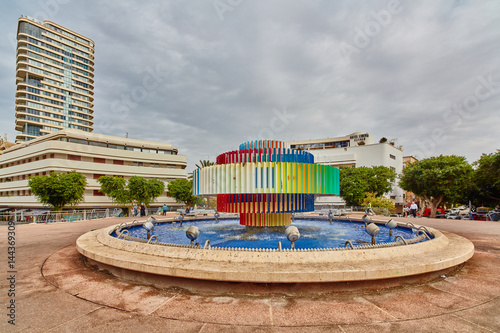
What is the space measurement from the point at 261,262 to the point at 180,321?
2026 mm

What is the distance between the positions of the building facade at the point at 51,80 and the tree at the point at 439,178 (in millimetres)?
95012

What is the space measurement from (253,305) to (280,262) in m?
1.19

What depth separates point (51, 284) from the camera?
578cm

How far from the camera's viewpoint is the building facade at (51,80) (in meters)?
76.6

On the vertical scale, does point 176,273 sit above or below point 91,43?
below

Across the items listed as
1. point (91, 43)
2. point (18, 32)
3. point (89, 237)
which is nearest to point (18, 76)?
point (18, 32)

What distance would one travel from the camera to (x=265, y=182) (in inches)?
409

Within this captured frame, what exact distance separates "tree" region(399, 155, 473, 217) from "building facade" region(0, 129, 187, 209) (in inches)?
1810

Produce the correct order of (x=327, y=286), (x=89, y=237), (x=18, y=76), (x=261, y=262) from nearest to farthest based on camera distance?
1. (x=327, y=286)
2. (x=261, y=262)
3. (x=89, y=237)
4. (x=18, y=76)

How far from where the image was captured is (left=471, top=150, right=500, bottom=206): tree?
3284 centimetres

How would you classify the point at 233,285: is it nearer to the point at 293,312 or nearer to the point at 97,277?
the point at 293,312

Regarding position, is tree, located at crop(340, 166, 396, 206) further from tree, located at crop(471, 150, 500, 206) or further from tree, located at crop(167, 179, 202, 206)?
tree, located at crop(167, 179, 202, 206)

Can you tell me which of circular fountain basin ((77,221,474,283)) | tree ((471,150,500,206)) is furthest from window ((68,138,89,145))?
tree ((471,150,500,206))

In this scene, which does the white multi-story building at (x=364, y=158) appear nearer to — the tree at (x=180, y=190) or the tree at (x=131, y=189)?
the tree at (x=180, y=190)
